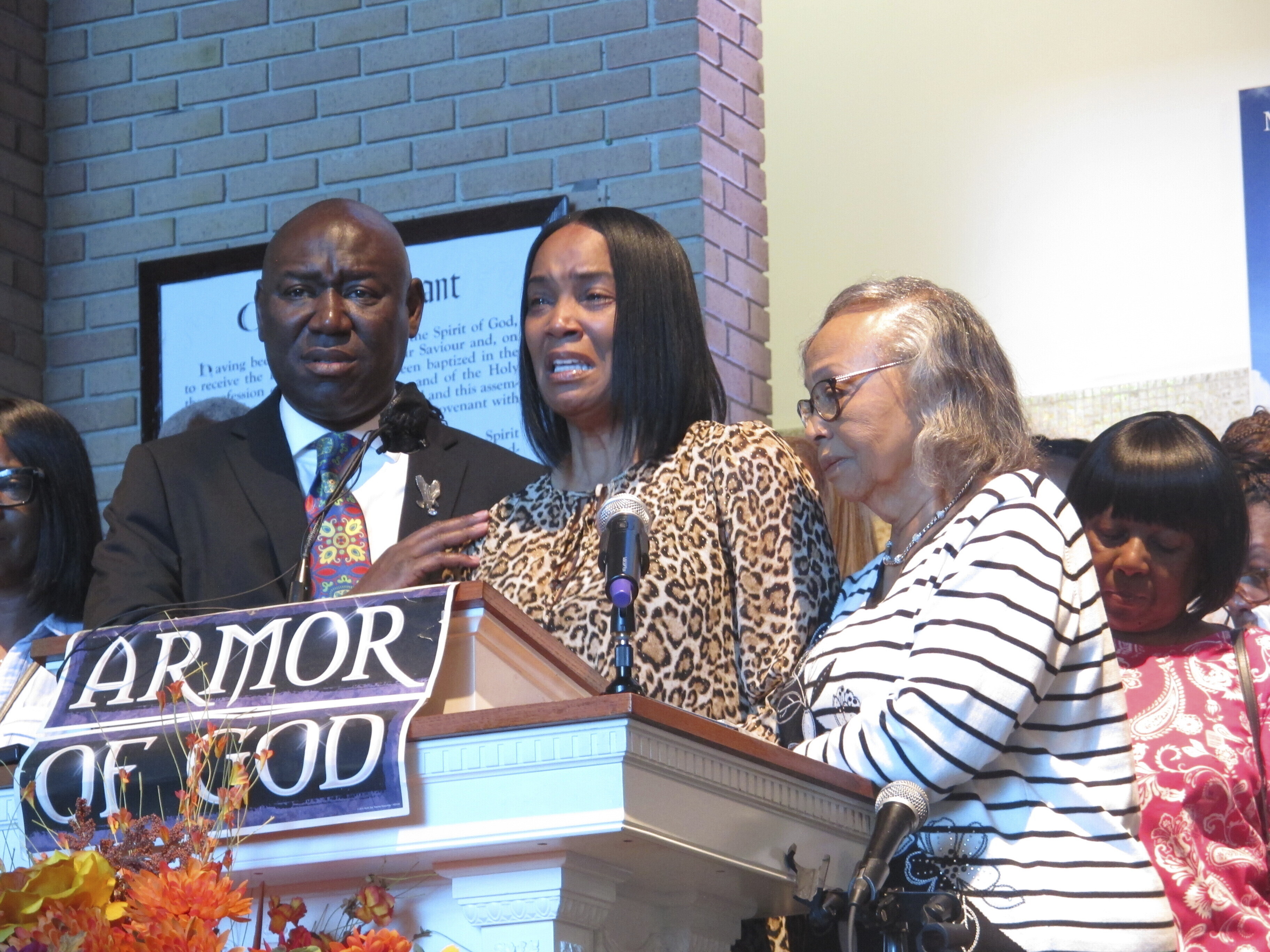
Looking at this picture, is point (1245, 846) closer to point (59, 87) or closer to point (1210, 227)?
point (1210, 227)

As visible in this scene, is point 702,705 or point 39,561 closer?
point 702,705

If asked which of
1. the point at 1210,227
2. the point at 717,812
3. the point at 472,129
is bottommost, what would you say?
the point at 717,812

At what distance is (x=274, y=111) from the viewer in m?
5.68

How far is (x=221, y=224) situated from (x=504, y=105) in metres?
1.01

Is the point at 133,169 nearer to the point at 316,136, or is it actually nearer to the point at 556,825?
the point at 316,136

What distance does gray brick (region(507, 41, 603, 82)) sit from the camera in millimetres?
5281

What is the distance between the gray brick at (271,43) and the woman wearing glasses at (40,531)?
2461mm

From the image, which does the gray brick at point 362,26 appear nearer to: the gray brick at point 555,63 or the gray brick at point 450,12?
the gray brick at point 450,12

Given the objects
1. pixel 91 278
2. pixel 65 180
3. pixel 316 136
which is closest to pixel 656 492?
pixel 316 136

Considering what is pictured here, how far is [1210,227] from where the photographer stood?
15.7 feet

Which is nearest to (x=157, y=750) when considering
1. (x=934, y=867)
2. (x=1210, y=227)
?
(x=934, y=867)

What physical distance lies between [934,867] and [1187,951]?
55cm

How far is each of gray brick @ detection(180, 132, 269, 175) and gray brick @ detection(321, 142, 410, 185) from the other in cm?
24

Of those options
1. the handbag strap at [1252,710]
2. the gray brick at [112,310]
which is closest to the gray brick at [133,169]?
the gray brick at [112,310]
